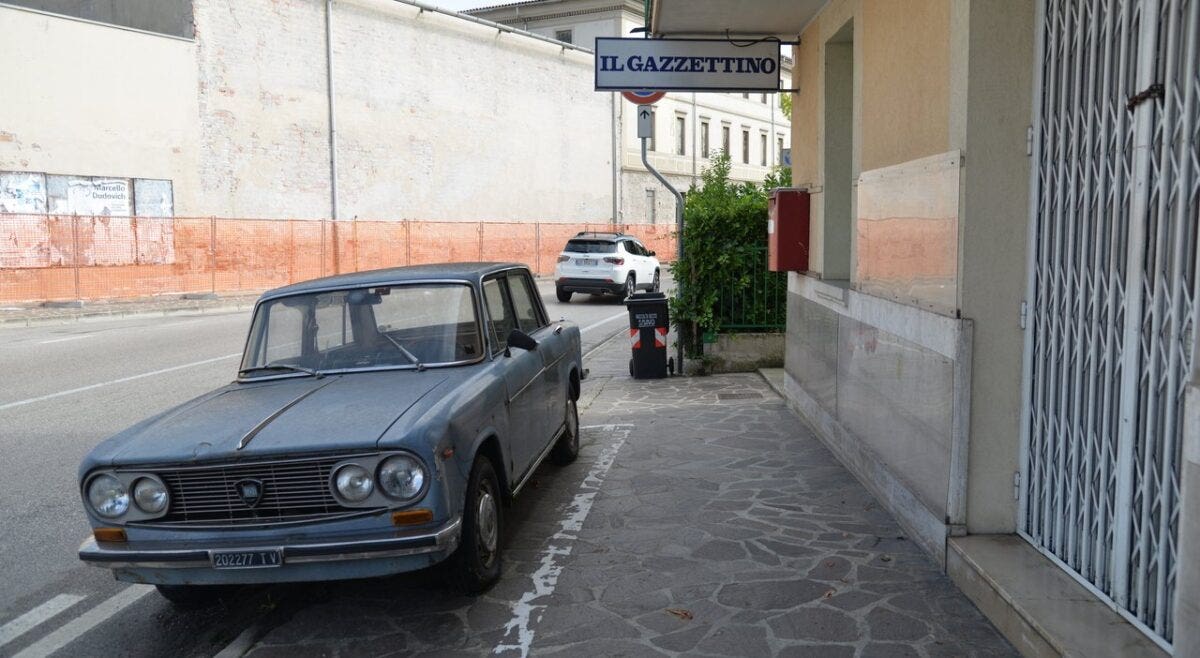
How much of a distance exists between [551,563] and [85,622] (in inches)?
89.6

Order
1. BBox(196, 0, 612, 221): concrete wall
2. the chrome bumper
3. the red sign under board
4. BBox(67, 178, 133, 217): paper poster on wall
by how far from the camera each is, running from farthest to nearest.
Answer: BBox(196, 0, 612, 221): concrete wall → BBox(67, 178, 133, 217): paper poster on wall → the red sign under board → the chrome bumper

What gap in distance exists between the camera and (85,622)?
15.4 ft

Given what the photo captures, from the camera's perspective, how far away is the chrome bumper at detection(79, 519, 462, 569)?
164 inches

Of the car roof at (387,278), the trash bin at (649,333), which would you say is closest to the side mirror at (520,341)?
the car roof at (387,278)

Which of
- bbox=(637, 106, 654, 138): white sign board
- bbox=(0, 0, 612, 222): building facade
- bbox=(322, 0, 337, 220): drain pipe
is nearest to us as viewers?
bbox=(637, 106, 654, 138): white sign board

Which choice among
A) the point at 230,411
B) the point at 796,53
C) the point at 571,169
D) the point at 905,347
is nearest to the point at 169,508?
the point at 230,411

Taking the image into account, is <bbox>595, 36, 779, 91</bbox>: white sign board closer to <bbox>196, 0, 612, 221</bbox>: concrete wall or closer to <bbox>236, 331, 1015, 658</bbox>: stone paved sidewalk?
<bbox>236, 331, 1015, 658</bbox>: stone paved sidewalk

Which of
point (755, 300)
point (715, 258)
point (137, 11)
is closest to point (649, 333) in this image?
point (715, 258)

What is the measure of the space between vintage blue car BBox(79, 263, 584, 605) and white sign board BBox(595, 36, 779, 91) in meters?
4.81

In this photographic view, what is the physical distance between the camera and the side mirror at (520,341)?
5.87m

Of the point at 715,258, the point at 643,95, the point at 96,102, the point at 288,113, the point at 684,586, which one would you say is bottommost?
the point at 684,586

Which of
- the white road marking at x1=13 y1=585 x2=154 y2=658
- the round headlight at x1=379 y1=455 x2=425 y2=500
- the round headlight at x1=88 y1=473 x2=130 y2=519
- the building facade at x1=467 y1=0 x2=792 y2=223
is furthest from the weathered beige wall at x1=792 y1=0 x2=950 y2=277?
the building facade at x1=467 y1=0 x2=792 y2=223

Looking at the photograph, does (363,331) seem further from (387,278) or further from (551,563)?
(551,563)

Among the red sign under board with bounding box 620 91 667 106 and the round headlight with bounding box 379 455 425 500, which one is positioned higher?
the red sign under board with bounding box 620 91 667 106
